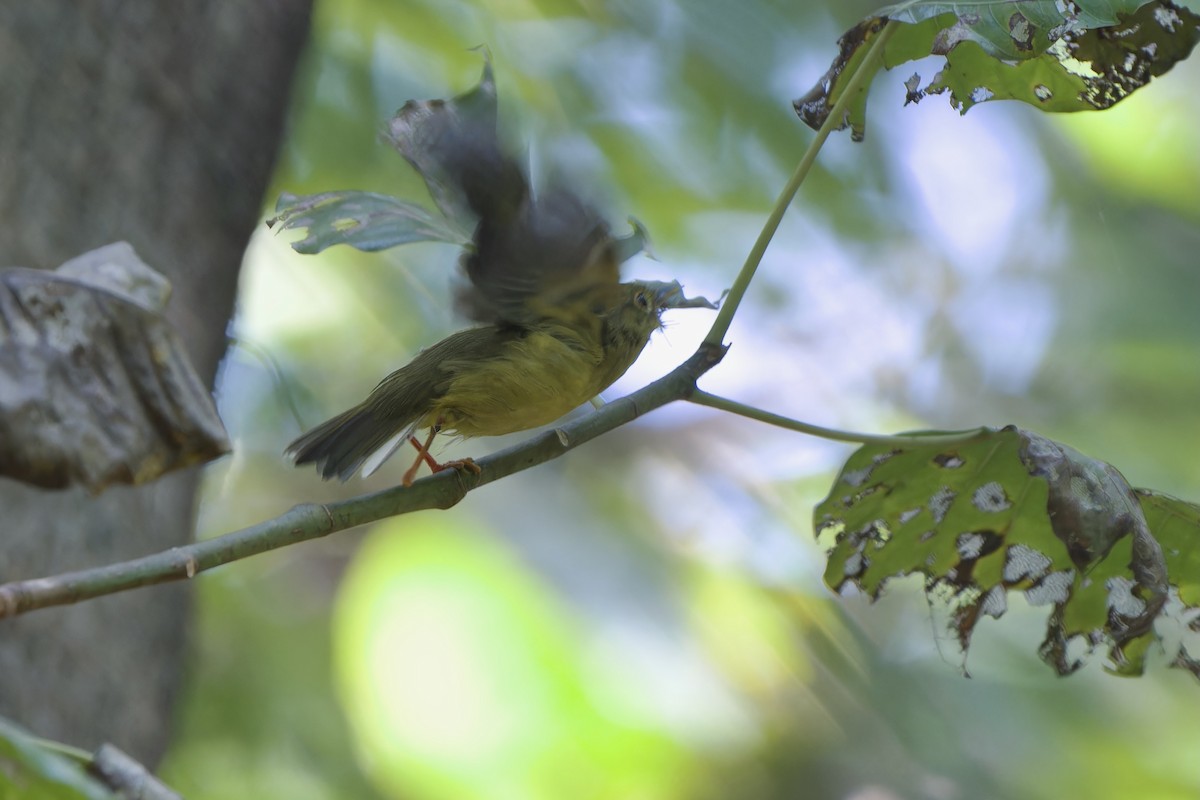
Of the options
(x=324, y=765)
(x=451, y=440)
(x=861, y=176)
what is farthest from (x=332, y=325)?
(x=451, y=440)

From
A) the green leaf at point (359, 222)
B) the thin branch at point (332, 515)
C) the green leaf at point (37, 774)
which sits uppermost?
the green leaf at point (359, 222)

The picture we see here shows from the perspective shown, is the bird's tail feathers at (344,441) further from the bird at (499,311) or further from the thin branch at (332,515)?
the thin branch at (332,515)

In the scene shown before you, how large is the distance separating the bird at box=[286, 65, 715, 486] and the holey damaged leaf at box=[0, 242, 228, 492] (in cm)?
38

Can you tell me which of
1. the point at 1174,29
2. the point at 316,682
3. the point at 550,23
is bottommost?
the point at 316,682

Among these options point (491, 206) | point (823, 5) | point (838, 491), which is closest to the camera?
point (491, 206)

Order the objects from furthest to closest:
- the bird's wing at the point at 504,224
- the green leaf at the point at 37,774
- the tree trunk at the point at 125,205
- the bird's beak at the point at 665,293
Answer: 1. the tree trunk at the point at 125,205
2. the bird's beak at the point at 665,293
3. the bird's wing at the point at 504,224
4. the green leaf at the point at 37,774

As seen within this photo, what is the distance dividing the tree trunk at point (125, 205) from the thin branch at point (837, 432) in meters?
1.43

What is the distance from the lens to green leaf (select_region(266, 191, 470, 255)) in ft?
4.61

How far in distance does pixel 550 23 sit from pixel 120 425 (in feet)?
12.3

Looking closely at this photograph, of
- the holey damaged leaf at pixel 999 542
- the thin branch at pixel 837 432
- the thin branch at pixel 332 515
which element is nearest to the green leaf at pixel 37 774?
the thin branch at pixel 332 515

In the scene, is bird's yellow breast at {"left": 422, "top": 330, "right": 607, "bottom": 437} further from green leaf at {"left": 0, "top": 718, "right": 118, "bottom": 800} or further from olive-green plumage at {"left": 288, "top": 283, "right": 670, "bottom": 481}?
green leaf at {"left": 0, "top": 718, "right": 118, "bottom": 800}

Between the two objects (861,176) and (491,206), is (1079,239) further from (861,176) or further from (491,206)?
(491,206)

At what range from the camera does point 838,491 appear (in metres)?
1.67

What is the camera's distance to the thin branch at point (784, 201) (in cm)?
127
